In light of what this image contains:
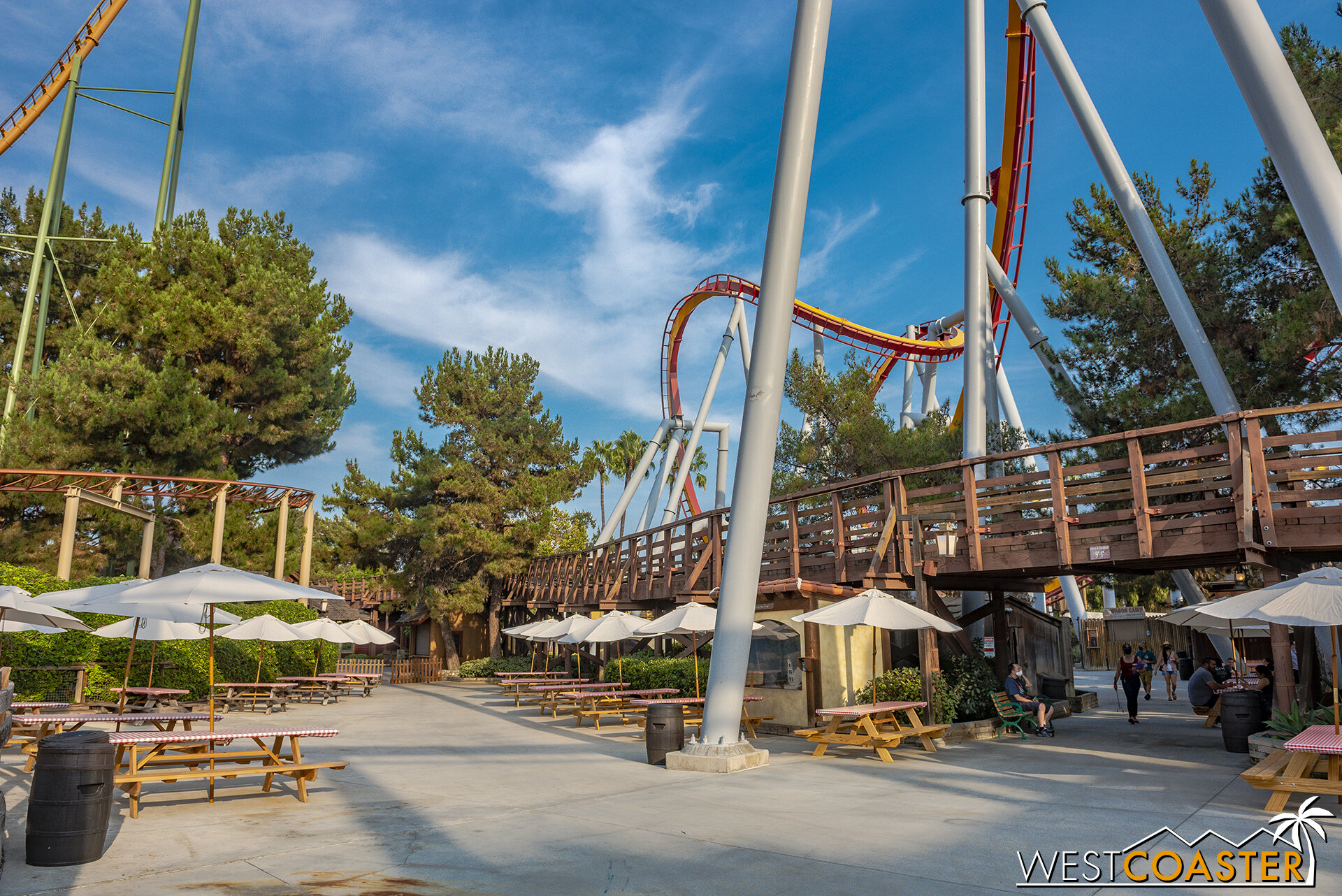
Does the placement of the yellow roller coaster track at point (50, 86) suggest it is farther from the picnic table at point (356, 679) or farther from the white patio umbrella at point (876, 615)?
the white patio umbrella at point (876, 615)

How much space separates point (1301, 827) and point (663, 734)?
646 centimetres

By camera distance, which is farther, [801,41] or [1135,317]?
[1135,317]

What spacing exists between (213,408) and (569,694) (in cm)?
1418

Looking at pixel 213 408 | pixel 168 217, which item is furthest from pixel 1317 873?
pixel 168 217

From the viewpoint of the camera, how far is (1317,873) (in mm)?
4996

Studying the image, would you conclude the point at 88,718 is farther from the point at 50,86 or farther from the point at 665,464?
the point at 50,86

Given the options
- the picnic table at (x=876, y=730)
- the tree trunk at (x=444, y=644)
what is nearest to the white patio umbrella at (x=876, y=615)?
the picnic table at (x=876, y=730)

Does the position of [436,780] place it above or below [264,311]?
below

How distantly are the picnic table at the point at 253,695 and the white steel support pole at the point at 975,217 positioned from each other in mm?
15840

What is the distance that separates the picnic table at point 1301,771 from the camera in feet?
21.3

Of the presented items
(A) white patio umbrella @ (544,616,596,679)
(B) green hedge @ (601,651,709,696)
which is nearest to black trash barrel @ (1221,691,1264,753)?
(B) green hedge @ (601,651,709,696)

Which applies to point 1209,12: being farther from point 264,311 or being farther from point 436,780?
point 264,311

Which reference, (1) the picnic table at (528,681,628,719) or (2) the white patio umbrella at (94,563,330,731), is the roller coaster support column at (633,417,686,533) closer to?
(1) the picnic table at (528,681,628,719)

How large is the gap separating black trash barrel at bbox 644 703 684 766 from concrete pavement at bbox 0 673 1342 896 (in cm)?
32
